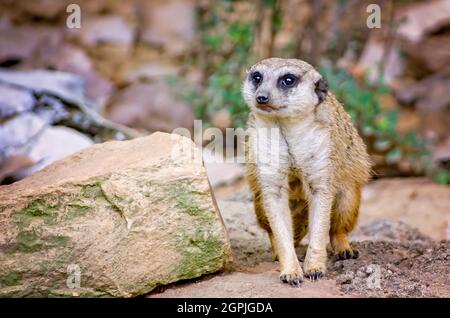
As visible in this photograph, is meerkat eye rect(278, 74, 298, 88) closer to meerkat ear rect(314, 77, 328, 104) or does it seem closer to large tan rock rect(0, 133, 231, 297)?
meerkat ear rect(314, 77, 328, 104)

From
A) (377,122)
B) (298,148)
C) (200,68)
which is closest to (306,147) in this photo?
(298,148)

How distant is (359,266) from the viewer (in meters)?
4.41

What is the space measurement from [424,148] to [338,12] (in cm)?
189

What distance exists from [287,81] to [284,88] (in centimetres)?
5

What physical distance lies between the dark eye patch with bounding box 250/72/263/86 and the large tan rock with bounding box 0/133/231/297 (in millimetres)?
585

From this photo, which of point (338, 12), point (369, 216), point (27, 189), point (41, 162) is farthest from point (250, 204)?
point (338, 12)

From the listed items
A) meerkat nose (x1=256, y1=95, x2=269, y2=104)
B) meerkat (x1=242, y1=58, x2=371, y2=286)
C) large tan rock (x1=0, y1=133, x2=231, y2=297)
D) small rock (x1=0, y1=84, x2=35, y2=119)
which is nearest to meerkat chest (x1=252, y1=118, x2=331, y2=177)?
meerkat (x1=242, y1=58, x2=371, y2=286)

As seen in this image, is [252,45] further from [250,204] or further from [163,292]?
[163,292]

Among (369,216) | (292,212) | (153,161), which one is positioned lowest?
(369,216)

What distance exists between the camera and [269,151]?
14.1 feet

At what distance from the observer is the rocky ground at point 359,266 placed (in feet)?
12.9

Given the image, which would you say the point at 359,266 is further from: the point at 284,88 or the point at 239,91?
the point at 239,91

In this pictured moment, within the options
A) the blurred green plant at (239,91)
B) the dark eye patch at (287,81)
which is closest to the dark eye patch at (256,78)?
the dark eye patch at (287,81)

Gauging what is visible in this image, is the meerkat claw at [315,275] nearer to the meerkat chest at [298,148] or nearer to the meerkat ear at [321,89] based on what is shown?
the meerkat chest at [298,148]
